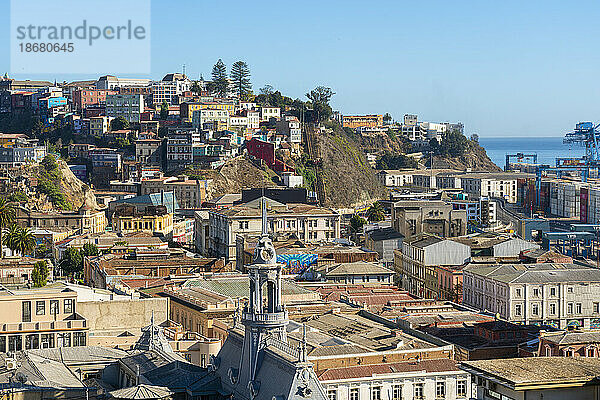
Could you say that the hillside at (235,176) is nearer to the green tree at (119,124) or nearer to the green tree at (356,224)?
the green tree at (119,124)

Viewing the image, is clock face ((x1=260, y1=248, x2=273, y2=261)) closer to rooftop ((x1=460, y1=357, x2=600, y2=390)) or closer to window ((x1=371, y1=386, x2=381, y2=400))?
rooftop ((x1=460, y1=357, x2=600, y2=390))

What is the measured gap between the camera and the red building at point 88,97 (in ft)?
583

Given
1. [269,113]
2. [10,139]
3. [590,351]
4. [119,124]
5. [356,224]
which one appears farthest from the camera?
[269,113]

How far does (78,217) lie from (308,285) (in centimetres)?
5507

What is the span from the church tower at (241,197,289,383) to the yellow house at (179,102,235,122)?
12557 cm

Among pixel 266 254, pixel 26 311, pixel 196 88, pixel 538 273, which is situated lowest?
pixel 538 273

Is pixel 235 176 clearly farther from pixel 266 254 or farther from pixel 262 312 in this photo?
pixel 262 312

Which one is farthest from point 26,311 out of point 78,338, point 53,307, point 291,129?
point 291,129

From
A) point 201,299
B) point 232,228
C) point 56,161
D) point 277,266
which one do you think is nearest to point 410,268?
point 232,228

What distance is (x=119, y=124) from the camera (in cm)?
16000

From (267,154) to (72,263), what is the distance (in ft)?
208

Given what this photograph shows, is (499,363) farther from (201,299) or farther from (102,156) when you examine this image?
(102,156)

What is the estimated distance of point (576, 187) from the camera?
14912 cm

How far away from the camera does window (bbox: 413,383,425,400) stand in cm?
4216
